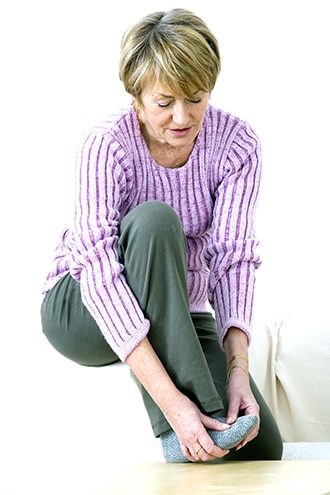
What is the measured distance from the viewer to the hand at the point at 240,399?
1757 millimetres

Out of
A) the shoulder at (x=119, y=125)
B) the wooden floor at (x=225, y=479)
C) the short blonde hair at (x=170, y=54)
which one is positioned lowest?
the wooden floor at (x=225, y=479)

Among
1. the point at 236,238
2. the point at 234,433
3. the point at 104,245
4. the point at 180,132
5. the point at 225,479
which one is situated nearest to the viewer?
the point at 225,479

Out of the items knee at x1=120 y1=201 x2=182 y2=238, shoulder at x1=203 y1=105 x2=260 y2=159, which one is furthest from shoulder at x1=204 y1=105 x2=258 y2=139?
knee at x1=120 y1=201 x2=182 y2=238

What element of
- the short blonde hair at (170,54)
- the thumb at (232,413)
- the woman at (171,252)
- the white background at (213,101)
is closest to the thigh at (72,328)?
the woman at (171,252)

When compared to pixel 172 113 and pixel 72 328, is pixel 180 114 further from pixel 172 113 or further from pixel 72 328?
pixel 72 328

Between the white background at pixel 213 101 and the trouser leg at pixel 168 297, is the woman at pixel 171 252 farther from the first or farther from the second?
the white background at pixel 213 101

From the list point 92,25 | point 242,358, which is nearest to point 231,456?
point 242,358

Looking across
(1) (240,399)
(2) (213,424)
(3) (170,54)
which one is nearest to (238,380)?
(1) (240,399)

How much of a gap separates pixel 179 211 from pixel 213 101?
1.17 meters

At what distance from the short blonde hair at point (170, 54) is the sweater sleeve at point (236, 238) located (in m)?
0.24

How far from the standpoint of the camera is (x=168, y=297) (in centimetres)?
174

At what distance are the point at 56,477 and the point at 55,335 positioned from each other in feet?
0.93

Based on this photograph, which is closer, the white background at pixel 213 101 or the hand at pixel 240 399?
the hand at pixel 240 399

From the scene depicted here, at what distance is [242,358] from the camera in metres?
1.91
